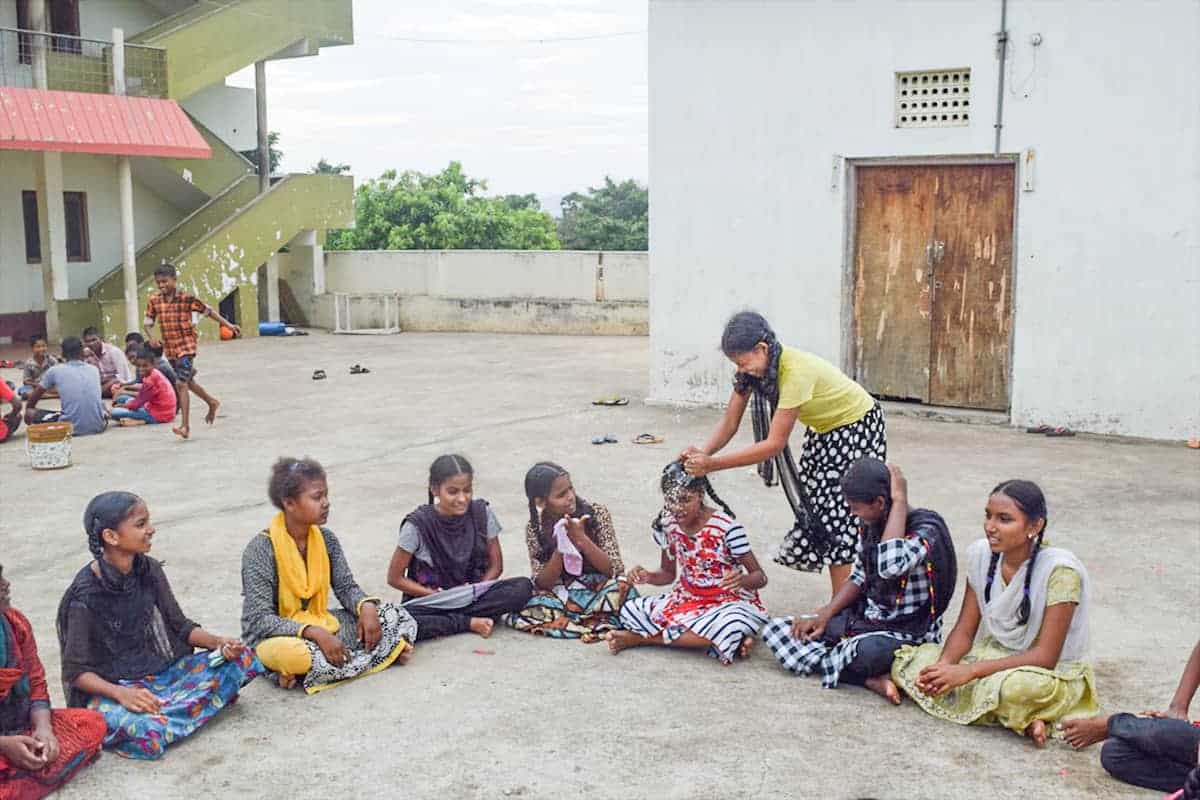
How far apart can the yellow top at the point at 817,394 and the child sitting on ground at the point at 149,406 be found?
7.34m

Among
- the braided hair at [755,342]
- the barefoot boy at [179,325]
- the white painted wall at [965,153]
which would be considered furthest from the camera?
the barefoot boy at [179,325]

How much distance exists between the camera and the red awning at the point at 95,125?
1536 cm

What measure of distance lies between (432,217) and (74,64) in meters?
11.0

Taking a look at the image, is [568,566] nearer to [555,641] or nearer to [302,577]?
[555,641]

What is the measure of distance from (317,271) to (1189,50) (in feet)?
51.7

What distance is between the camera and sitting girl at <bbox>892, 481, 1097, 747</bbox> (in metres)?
4.17

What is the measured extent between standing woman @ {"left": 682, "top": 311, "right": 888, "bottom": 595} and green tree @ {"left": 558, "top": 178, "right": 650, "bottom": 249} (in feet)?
83.9

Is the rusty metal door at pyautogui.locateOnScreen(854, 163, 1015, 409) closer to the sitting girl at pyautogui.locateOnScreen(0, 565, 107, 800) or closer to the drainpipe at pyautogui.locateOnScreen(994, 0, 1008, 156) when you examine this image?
the drainpipe at pyautogui.locateOnScreen(994, 0, 1008, 156)

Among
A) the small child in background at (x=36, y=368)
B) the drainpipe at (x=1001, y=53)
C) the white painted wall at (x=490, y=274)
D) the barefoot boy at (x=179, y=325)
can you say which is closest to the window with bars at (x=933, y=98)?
the drainpipe at (x=1001, y=53)

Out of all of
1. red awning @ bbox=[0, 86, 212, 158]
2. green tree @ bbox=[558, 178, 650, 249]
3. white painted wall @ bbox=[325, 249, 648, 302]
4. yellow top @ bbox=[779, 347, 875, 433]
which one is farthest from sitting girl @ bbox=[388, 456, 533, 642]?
green tree @ bbox=[558, 178, 650, 249]

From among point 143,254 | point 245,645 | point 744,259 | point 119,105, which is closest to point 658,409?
point 744,259

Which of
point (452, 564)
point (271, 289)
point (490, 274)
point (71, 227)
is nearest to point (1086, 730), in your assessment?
point (452, 564)

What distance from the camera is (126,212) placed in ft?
56.9

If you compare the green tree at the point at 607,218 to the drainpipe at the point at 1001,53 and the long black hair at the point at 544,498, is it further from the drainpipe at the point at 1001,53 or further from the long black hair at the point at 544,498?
the long black hair at the point at 544,498
